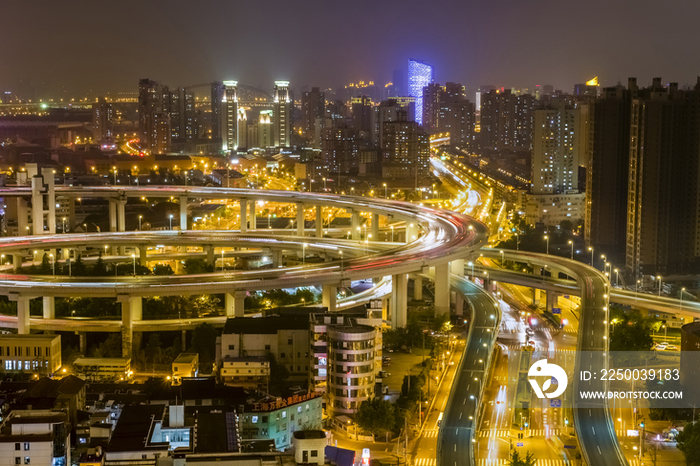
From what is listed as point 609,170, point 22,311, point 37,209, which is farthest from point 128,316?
point 609,170

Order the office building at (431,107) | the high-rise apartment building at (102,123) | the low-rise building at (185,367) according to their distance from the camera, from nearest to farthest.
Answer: the low-rise building at (185,367)
the high-rise apartment building at (102,123)
the office building at (431,107)

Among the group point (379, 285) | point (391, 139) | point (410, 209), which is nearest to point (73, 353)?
point (379, 285)

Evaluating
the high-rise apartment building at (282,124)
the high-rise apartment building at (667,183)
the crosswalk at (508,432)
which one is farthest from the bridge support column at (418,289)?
the high-rise apartment building at (282,124)

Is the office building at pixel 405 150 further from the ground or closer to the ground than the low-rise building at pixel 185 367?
further from the ground

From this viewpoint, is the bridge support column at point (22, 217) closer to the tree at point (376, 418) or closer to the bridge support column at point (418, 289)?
the bridge support column at point (418, 289)

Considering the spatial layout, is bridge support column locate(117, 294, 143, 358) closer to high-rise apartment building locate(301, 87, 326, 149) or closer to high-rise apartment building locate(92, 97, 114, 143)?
high-rise apartment building locate(92, 97, 114, 143)

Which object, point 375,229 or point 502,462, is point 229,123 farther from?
point 502,462

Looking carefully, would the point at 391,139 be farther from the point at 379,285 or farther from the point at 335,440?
the point at 335,440
